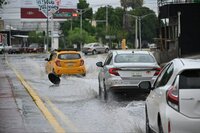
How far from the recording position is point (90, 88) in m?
22.2

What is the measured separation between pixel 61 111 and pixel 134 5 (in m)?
124

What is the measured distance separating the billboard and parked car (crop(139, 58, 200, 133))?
105m

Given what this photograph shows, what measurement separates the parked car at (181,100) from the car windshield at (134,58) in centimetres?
902

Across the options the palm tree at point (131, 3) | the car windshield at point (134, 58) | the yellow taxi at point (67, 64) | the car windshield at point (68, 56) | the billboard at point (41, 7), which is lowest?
the yellow taxi at point (67, 64)

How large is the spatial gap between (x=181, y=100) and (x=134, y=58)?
10.2m

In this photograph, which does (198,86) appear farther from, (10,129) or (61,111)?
(61,111)

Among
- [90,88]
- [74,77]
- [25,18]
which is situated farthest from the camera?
[25,18]

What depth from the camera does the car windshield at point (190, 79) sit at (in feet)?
25.6

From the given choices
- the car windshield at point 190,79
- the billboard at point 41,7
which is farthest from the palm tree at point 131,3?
the car windshield at point 190,79

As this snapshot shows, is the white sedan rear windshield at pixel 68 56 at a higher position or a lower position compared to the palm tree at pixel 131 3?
lower

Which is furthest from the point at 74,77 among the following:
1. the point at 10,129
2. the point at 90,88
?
the point at 10,129

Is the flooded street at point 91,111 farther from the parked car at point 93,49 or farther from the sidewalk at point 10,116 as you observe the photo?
the parked car at point 93,49

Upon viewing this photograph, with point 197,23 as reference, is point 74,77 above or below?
below

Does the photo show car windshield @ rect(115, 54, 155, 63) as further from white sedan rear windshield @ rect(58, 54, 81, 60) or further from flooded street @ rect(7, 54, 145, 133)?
white sedan rear windshield @ rect(58, 54, 81, 60)
